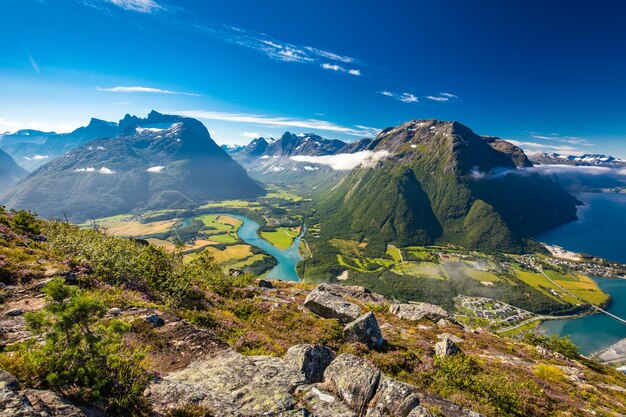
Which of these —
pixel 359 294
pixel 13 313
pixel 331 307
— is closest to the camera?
pixel 13 313

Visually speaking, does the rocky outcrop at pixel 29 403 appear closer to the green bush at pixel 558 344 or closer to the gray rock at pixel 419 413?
the gray rock at pixel 419 413

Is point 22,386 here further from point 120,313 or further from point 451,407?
point 451,407

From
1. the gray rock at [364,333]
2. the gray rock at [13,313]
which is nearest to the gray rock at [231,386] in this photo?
the gray rock at [13,313]

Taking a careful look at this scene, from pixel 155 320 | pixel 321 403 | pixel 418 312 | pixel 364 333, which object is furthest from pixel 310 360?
pixel 418 312

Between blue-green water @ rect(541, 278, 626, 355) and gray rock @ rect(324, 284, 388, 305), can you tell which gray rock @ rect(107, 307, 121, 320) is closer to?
gray rock @ rect(324, 284, 388, 305)

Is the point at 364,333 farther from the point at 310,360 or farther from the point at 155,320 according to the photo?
the point at 155,320

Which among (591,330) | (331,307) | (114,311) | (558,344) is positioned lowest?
(591,330)

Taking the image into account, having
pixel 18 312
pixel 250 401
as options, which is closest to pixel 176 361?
pixel 250 401
